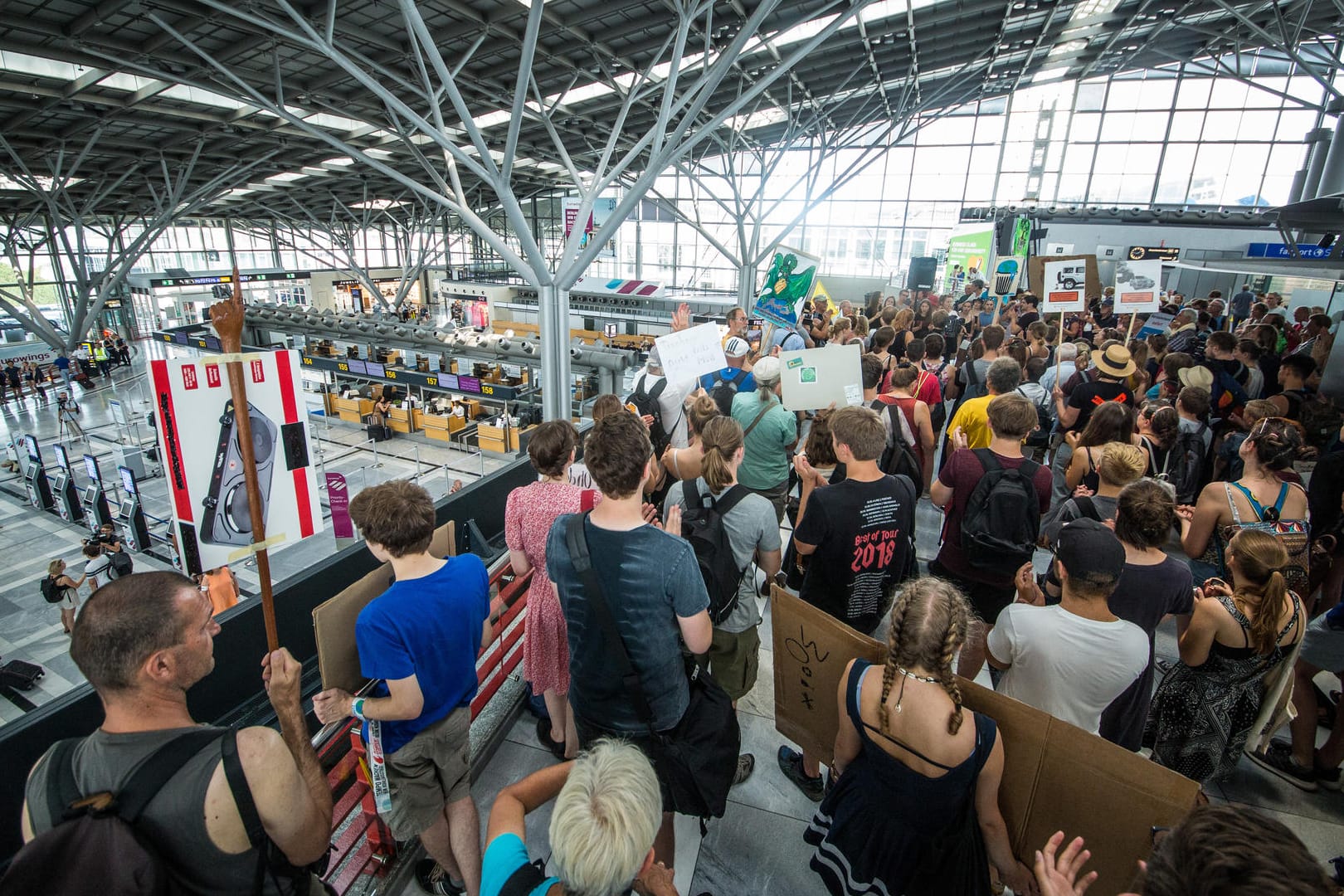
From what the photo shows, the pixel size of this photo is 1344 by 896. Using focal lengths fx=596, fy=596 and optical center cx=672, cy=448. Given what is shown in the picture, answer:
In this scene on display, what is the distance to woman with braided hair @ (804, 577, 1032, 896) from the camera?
5.55 ft

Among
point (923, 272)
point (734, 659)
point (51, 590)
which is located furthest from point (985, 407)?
point (923, 272)

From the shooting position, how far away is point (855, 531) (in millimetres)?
2703

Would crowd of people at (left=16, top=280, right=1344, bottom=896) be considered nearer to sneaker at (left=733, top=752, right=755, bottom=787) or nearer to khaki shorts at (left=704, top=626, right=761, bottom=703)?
khaki shorts at (left=704, top=626, right=761, bottom=703)

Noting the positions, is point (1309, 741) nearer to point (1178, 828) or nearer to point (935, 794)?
point (935, 794)

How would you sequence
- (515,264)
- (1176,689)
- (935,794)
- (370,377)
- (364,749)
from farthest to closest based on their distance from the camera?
1. (370,377)
2. (515,264)
3. (1176,689)
4. (364,749)
5. (935,794)

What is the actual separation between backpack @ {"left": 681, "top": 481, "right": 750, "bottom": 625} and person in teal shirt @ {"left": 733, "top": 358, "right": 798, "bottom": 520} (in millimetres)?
1566

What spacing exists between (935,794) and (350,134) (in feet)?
61.8

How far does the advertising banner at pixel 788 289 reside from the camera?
27.8 ft

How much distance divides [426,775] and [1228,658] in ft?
10.5

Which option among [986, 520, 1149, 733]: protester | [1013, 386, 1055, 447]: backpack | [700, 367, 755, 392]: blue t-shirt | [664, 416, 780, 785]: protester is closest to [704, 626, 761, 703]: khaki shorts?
[664, 416, 780, 785]: protester

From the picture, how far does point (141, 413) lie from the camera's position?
14953 mm

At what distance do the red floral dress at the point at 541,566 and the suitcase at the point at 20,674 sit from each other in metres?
6.87

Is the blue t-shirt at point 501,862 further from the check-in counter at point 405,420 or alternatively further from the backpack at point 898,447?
the check-in counter at point 405,420

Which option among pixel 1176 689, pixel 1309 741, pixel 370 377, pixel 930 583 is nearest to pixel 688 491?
pixel 930 583
